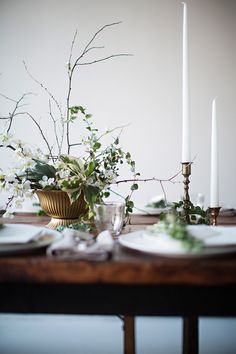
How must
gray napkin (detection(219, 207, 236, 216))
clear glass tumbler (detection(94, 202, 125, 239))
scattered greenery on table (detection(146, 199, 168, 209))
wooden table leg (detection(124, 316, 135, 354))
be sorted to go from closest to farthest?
clear glass tumbler (detection(94, 202, 125, 239))
wooden table leg (detection(124, 316, 135, 354))
gray napkin (detection(219, 207, 236, 216))
scattered greenery on table (detection(146, 199, 168, 209))

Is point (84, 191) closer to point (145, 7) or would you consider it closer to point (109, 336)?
point (109, 336)

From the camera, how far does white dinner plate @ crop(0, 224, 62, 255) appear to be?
1.76ft

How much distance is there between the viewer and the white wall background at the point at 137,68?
8.54 feet

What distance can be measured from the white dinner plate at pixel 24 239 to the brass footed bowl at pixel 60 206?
10.1 inches

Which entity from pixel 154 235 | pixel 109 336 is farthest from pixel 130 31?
pixel 154 235

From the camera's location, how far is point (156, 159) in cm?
262

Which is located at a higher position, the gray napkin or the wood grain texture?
the wood grain texture

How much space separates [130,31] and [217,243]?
8.06ft

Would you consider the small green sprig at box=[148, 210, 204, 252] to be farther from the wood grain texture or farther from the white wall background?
the white wall background

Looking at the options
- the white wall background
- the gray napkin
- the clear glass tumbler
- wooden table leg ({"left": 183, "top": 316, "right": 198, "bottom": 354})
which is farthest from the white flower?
the white wall background

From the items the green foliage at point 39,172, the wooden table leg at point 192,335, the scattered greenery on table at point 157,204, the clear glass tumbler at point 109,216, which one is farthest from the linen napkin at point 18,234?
the scattered greenery on table at point 157,204

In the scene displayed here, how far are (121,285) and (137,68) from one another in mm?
2361

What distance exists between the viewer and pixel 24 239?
0.55 m

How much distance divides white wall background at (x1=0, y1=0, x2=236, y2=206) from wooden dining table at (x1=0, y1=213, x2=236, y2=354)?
2.10m
